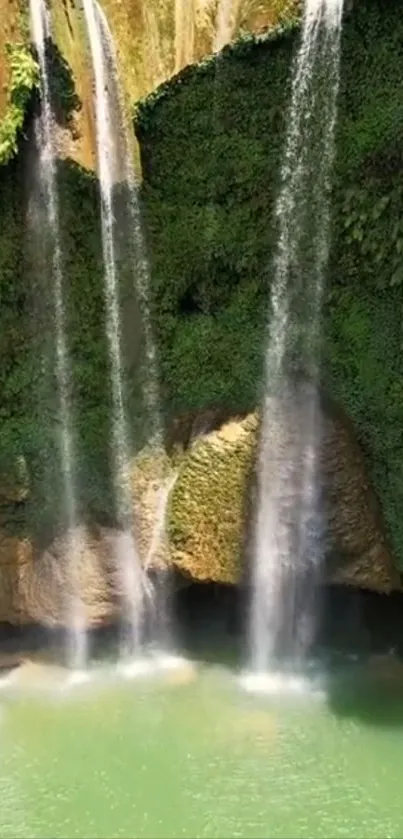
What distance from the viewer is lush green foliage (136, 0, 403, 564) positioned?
1231cm

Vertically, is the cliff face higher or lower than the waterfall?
higher

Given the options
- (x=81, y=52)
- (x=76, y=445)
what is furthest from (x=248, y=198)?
(x=76, y=445)

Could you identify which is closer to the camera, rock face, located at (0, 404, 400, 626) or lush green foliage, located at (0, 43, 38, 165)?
lush green foliage, located at (0, 43, 38, 165)

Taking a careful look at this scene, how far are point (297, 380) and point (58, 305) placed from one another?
3.40 metres

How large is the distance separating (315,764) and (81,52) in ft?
30.8

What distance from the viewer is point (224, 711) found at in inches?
501

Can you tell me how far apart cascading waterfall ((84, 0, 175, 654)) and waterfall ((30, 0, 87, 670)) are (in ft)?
2.03

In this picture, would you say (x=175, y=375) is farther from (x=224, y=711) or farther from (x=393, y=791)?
(x=393, y=791)

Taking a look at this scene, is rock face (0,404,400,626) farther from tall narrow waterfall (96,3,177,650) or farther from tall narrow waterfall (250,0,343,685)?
tall narrow waterfall (250,0,343,685)

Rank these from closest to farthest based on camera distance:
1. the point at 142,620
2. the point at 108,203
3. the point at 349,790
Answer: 1. the point at 349,790
2. the point at 108,203
3. the point at 142,620

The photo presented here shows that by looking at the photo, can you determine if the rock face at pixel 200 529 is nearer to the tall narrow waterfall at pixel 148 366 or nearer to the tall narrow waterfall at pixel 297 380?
the tall narrow waterfall at pixel 148 366

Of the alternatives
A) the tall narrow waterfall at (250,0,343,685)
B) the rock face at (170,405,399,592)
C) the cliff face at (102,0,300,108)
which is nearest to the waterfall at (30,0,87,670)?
the cliff face at (102,0,300,108)

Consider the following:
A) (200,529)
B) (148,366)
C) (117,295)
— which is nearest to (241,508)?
(200,529)

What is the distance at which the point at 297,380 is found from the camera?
13492 millimetres
